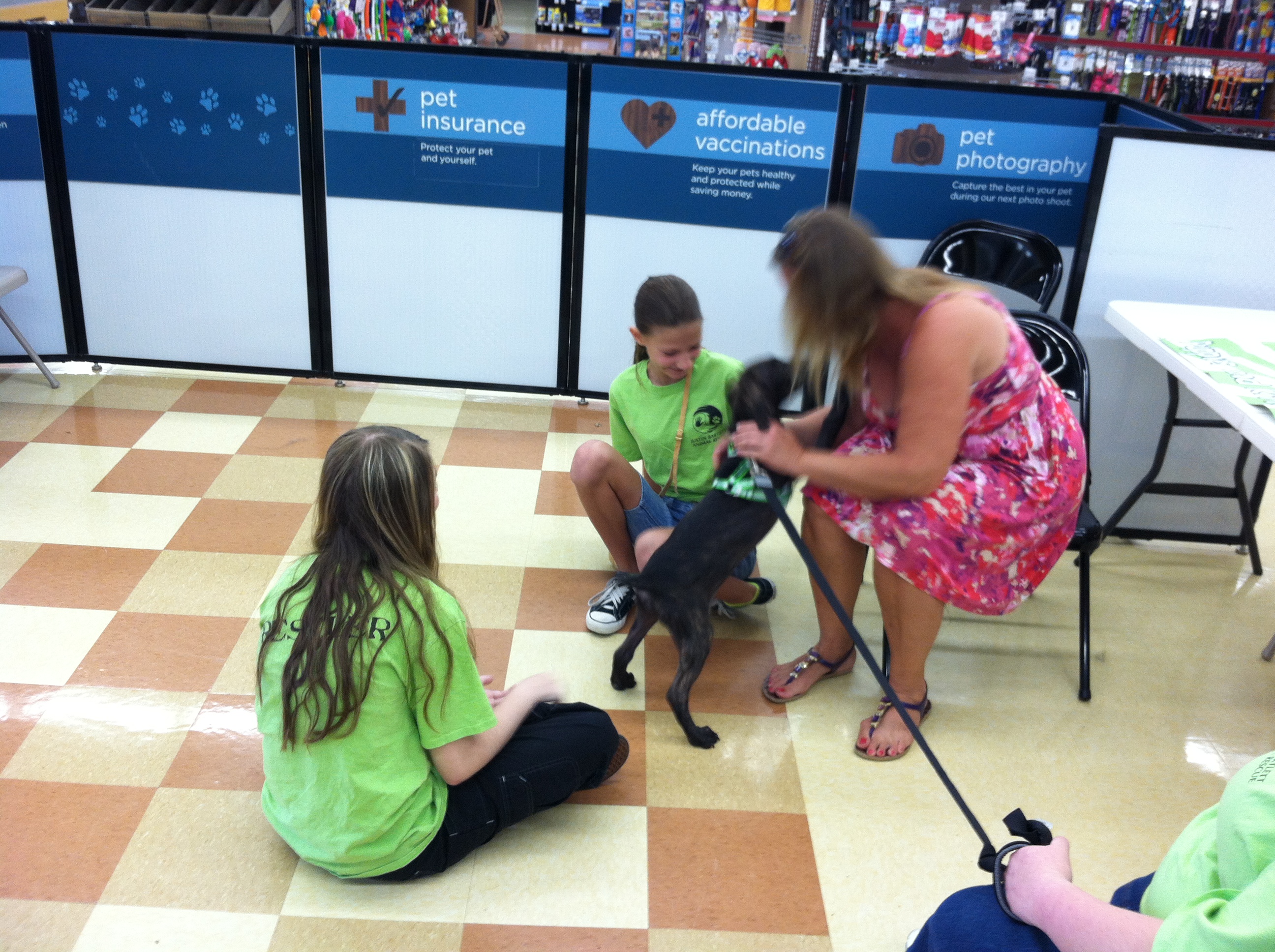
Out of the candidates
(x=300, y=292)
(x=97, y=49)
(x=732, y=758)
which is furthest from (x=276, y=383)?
(x=732, y=758)

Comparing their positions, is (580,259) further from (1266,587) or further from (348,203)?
(1266,587)

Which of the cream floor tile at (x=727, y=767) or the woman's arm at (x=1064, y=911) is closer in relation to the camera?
the woman's arm at (x=1064, y=911)

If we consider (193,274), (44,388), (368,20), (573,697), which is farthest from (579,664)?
(368,20)

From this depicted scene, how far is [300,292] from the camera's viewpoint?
3.83 metres

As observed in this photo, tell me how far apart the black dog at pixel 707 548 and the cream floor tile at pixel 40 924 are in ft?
A: 3.59

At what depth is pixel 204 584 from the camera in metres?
2.71

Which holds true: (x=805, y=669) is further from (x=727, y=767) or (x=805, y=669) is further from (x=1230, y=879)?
(x=1230, y=879)

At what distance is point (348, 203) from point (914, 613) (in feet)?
8.16

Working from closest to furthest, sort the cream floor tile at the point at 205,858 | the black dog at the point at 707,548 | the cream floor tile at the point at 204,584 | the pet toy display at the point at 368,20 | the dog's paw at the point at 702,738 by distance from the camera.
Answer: the cream floor tile at the point at 205,858 → the black dog at the point at 707,548 → the dog's paw at the point at 702,738 → the cream floor tile at the point at 204,584 → the pet toy display at the point at 368,20

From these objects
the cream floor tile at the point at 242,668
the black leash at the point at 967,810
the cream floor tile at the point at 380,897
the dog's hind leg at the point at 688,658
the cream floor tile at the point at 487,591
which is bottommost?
the cream floor tile at the point at 380,897

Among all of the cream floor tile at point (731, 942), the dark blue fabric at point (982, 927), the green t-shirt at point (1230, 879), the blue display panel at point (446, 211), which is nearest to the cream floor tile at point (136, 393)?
the blue display panel at point (446, 211)

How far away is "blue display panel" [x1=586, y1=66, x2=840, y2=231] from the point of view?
3.46 metres

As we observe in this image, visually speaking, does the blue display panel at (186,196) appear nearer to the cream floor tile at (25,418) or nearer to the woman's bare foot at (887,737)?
the cream floor tile at (25,418)

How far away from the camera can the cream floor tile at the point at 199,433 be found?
11.4 ft
